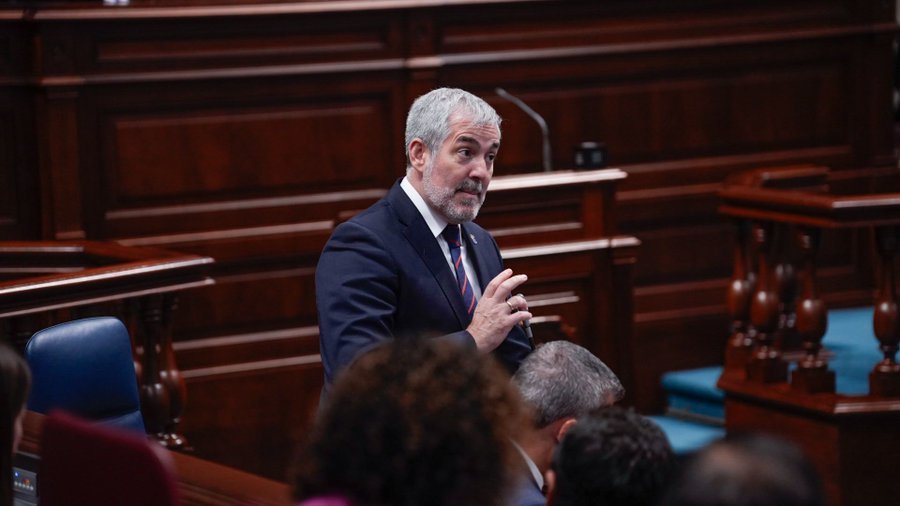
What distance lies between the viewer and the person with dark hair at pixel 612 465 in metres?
1.61

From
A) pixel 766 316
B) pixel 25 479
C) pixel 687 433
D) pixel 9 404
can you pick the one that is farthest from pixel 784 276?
pixel 9 404

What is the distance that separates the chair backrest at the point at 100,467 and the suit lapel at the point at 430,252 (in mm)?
1233

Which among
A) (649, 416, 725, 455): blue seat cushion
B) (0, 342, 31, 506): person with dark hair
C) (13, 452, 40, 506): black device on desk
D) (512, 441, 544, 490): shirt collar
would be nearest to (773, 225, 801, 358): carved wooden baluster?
(649, 416, 725, 455): blue seat cushion

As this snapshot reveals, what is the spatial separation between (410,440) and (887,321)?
135 inches

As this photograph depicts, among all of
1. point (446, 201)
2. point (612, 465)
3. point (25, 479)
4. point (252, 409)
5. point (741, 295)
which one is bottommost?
point (252, 409)

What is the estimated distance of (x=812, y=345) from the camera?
14.9 feet

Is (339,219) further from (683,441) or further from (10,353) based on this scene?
(10,353)

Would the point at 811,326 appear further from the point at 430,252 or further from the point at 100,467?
the point at 100,467

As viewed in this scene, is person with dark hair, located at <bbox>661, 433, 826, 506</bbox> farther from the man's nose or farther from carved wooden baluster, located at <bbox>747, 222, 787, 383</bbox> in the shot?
carved wooden baluster, located at <bbox>747, 222, 787, 383</bbox>

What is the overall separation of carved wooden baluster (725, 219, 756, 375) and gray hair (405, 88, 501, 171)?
238 cm

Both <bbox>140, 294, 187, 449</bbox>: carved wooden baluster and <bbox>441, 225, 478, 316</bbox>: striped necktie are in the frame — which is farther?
<bbox>140, 294, 187, 449</bbox>: carved wooden baluster

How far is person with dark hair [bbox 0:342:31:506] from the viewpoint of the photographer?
1.65 meters

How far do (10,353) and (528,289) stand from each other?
3.38m

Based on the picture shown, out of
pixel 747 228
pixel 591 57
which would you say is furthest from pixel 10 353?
pixel 591 57
